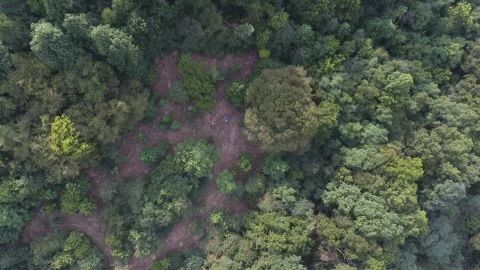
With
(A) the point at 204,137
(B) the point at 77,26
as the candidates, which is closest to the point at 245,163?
(A) the point at 204,137

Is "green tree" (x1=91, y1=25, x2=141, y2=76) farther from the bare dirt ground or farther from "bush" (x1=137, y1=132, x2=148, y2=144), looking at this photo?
"bush" (x1=137, y1=132, x2=148, y2=144)

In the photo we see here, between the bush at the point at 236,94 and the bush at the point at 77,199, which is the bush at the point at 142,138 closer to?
the bush at the point at 77,199

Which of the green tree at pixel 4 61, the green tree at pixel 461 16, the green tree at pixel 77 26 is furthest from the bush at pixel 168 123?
the green tree at pixel 461 16

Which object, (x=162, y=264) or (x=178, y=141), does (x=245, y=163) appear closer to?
(x=178, y=141)

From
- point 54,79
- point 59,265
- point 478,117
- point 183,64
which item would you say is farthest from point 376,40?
point 59,265

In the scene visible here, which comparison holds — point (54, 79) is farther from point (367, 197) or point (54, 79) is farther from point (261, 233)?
point (367, 197)

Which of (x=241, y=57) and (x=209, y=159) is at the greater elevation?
(x=241, y=57)

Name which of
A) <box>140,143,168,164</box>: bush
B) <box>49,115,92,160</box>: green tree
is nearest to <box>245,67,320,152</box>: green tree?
<box>140,143,168,164</box>: bush
